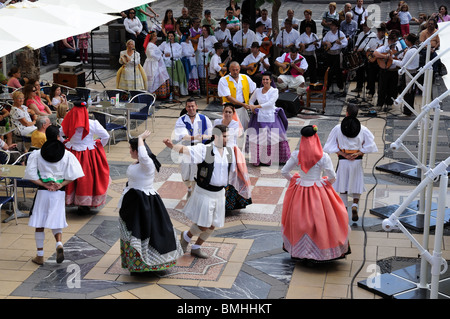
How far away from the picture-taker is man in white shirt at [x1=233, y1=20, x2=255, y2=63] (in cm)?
1747

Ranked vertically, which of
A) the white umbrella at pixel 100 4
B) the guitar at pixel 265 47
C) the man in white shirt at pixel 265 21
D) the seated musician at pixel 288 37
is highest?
the white umbrella at pixel 100 4

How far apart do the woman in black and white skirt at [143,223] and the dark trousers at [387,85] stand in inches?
348

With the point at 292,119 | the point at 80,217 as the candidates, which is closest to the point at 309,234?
the point at 80,217

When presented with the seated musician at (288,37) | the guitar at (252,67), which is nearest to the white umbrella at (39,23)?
the guitar at (252,67)

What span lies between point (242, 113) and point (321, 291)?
5171 mm

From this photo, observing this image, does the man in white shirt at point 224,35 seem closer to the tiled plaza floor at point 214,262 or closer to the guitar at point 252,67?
the guitar at point 252,67

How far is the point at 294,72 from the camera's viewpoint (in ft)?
51.1

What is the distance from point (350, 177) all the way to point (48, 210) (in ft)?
12.6

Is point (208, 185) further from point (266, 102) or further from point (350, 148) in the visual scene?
point (266, 102)

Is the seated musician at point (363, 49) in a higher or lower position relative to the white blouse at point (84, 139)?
higher

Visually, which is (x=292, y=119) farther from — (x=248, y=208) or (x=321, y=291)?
(x=321, y=291)

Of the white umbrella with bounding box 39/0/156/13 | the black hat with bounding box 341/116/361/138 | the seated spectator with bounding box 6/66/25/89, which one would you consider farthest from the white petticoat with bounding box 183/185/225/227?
the seated spectator with bounding box 6/66/25/89

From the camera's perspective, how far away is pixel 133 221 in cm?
768

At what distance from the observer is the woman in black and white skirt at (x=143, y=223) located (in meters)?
7.71
